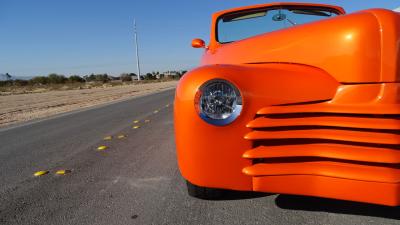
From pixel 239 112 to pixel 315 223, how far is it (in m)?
0.88

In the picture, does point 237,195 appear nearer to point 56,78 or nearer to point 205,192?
point 205,192

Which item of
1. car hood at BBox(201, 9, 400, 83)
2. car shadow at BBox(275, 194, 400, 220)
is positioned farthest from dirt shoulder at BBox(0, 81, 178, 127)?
car hood at BBox(201, 9, 400, 83)

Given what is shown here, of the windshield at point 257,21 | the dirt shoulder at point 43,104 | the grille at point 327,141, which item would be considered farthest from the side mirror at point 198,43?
the dirt shoulder at point 43,104

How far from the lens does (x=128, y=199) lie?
2.96 metres

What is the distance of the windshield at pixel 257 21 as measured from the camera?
3960 mm

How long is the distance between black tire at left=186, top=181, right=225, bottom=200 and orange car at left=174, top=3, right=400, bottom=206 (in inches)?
16.6

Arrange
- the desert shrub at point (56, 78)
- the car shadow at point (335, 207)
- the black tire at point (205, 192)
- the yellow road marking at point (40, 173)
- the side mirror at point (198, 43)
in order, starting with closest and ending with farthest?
the car shadow at point (335, 207)
the black tire at point (205, 192)
the yellow road marking at point (40, 173)
the side mirror at point (198, 43)
the desert shrub at point (56, 78)

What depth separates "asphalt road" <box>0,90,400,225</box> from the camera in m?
2.46

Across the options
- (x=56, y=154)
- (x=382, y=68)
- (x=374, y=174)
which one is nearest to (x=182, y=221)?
(x=374, y=174)

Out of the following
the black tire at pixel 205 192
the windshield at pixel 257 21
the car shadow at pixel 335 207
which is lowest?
the car shadow at pixel 335 207

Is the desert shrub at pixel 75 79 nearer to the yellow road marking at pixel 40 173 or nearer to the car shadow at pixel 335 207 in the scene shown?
the yellow road marking at pixel 40 173

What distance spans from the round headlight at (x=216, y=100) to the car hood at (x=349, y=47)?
0.57 meters

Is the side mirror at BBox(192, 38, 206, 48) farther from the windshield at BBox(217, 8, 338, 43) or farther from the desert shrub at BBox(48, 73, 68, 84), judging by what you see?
the desert shrub at BBox(48, 73, 68, 84)

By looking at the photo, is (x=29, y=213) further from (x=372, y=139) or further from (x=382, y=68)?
(x=382, y=68)
